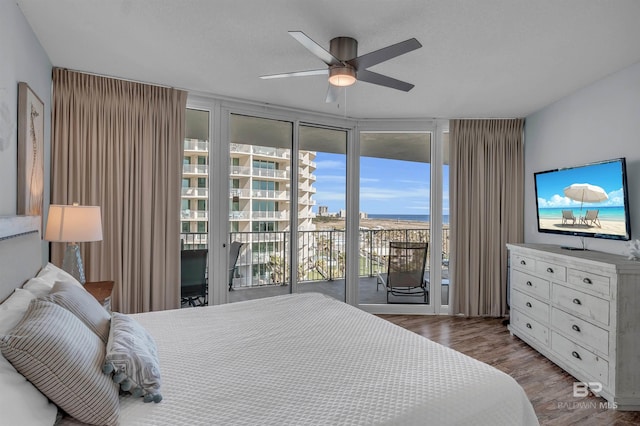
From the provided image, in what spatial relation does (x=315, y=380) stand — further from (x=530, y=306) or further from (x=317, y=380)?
(x=530, y=306)

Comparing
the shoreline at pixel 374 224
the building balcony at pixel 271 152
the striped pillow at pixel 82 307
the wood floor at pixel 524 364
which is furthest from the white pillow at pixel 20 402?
the shoreline at pixel 374 224

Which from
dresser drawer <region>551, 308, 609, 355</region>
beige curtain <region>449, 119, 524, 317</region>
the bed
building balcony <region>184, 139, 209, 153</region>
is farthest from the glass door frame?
the bed

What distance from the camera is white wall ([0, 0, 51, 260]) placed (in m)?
1.80

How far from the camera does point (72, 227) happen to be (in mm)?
2379

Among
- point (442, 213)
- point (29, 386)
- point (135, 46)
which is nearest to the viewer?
point (29, 386)

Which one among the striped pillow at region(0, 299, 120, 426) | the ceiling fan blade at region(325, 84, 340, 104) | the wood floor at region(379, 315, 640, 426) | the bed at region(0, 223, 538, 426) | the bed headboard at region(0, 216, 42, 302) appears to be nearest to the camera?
the striped pillow at region(0, 299, 120, 426)

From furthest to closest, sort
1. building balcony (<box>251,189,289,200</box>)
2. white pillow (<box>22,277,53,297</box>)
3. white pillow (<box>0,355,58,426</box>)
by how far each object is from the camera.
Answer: building balcony (<box>251,189,289,200</box>) < white pillow (<box>22,277,53,297</box>) < white pillow (<box>0,355,58,426</box>)

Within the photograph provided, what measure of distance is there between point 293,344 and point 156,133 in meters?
2.63

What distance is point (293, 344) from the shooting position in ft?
5.49

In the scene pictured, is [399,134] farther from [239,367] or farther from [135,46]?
[239,367]

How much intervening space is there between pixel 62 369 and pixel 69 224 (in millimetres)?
1682

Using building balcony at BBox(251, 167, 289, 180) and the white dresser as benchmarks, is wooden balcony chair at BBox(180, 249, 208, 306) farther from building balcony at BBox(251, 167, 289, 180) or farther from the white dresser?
the white dresser

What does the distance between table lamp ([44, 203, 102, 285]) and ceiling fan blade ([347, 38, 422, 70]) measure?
2.13m

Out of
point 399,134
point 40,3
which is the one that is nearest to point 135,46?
point 40,3
